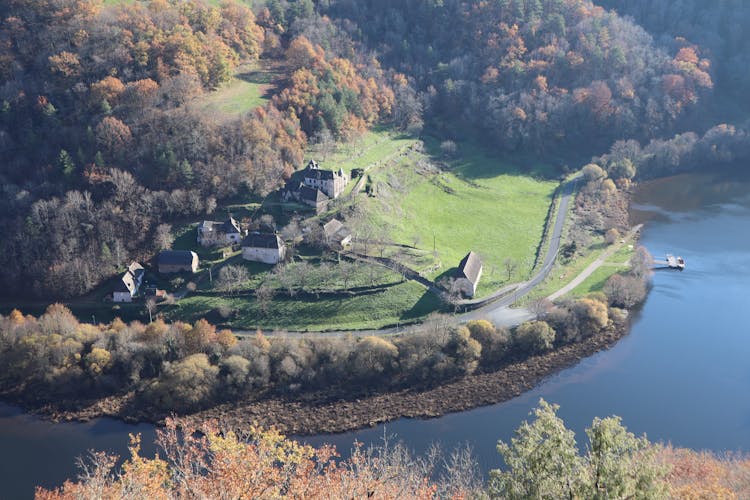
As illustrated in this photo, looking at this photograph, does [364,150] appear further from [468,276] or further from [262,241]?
[468,276]

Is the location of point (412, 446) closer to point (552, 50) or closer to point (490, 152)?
point (490, 152)

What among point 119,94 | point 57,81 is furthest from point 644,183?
point 57,81

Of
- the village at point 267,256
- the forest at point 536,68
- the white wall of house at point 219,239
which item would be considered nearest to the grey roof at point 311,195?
the village at point 267,256

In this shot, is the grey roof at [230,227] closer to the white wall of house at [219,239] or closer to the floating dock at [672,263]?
the white wall of house at [219,239]

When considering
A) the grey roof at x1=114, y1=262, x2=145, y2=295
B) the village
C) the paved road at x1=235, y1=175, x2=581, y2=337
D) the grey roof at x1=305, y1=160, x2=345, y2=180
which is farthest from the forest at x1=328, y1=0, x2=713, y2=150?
the grey roof at x1=114, y1=262, x2=145, y2=295

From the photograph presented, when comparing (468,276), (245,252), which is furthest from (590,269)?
(245,252)

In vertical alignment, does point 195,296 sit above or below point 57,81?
below

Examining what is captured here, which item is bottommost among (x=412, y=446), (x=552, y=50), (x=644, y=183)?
(x=412, y=446)

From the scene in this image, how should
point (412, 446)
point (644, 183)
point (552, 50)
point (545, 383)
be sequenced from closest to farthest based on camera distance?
point (412, 446)
point (545, 383)
point (644, 183)
point (552, 50)
